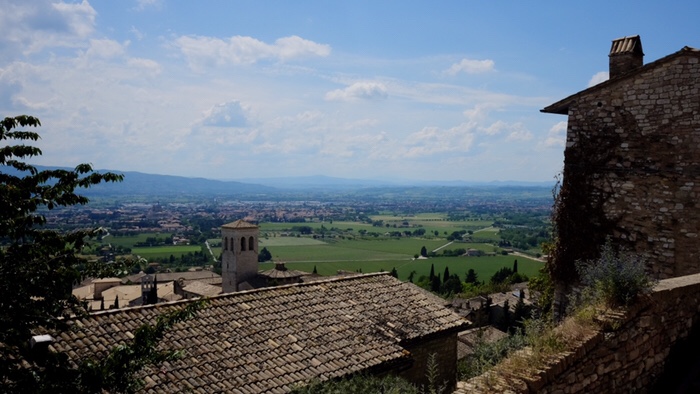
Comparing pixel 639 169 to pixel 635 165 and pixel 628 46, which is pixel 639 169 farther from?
pixel 628 46

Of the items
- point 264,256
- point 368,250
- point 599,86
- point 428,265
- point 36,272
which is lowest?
point 368,250

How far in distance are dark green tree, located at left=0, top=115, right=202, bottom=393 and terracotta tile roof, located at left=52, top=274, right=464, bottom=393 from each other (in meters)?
2.45

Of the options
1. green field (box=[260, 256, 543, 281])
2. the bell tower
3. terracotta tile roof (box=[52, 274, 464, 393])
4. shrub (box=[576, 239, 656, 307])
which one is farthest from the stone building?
green field (box=[260, 256, 543, 281])

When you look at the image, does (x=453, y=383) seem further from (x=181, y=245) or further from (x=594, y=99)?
(x=181, y=245)

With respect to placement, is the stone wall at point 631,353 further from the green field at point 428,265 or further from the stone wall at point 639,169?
the green field at point 428,265

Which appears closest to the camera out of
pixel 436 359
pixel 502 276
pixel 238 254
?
pixel 436 359

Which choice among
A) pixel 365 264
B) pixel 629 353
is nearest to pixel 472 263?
pixel 365 264

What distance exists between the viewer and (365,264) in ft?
355

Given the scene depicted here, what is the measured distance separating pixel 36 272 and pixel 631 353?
7692mm

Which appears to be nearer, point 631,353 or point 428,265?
point 631,353

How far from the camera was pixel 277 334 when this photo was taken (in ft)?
39.4

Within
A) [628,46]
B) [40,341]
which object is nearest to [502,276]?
[628,46]

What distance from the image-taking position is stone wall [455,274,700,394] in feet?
18.6

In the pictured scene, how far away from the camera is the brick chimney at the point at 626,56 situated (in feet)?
40.3
